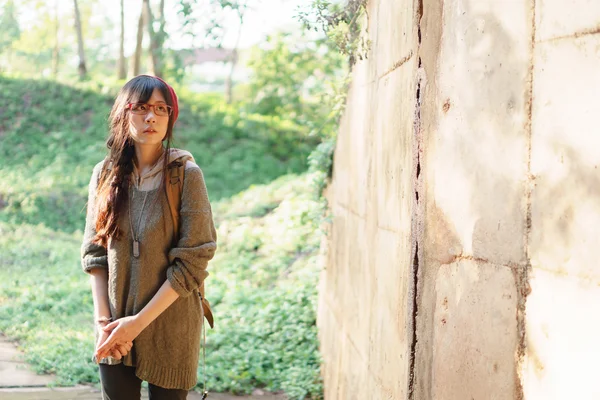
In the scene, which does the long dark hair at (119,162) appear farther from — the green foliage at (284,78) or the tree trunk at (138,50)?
the tree trunk at (138,50)

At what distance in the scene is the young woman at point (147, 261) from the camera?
3.07 m

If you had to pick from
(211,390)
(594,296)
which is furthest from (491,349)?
(211,390)

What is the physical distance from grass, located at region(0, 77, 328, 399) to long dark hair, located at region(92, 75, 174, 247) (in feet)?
3.90

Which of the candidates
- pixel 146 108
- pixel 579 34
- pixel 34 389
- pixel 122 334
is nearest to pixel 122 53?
pixel 34 389

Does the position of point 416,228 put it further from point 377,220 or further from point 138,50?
point 138,50

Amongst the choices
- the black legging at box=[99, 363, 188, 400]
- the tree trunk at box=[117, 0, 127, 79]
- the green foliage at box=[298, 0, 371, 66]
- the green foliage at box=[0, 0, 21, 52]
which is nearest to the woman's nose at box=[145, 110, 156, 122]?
the black legging at box=[99, 363, 188, 400]

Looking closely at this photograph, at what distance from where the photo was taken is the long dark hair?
314 centimetres

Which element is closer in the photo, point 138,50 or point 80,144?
point 80,144

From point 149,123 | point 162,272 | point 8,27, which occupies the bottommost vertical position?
point 162,272

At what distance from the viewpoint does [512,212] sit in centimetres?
200

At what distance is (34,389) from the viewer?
19.6 ft

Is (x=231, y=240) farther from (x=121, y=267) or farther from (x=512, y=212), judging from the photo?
(x=512, y=212)

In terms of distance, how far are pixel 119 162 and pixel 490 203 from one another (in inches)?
68.7

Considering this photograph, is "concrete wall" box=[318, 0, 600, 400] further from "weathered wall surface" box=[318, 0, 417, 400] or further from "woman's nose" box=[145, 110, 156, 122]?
"woman's nose" box=[145, 110, 156, 122]
